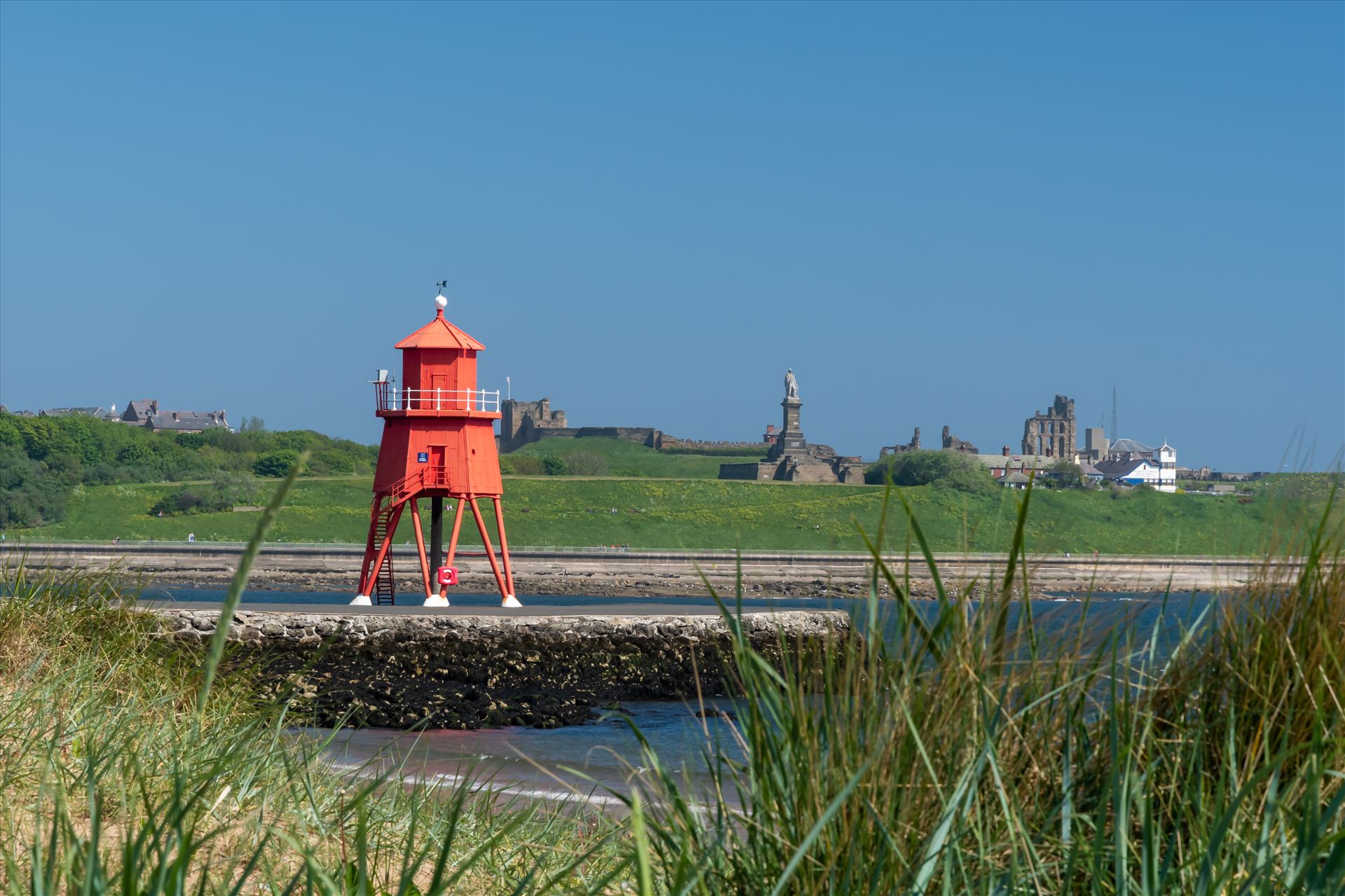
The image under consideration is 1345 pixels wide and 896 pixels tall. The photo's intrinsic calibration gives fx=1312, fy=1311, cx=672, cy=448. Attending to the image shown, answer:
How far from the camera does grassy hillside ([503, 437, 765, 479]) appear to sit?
91.9 meters

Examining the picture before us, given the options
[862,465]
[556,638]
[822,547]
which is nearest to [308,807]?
[556,638]

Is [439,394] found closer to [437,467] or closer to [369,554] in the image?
[437,467]

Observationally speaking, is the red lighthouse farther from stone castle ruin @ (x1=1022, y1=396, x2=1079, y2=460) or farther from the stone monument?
stone castle ruin @ (x1=1022, y1=396, x2=1079, y2=460)

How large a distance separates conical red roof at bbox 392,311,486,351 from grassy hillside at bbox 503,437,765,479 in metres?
66.6

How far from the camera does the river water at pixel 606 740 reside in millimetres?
3275

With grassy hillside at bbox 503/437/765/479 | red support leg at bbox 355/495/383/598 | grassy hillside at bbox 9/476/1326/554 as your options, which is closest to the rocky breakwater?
red support leg at bbox 355/495/383/598

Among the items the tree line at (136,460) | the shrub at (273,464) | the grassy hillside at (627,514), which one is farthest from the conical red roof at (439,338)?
the shrub at (273,464)

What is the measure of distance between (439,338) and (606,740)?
1143 centimetres

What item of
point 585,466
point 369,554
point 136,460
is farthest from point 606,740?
point 585,466

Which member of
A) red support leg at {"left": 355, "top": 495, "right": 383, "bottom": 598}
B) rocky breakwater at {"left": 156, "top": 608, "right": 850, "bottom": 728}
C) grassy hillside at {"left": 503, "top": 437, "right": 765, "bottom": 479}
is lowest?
rocky breakwater at {"left": 156, "top": 608, "right": 850, "bottom": 728}

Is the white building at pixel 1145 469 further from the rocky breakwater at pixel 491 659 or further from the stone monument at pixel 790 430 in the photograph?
the rocky breakwater at pixel 491 659

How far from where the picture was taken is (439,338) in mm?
23047

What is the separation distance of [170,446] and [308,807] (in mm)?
86385

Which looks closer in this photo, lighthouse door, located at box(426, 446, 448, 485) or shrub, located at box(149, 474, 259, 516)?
lighthouse door, located at box(426, 446, 448, 485)
